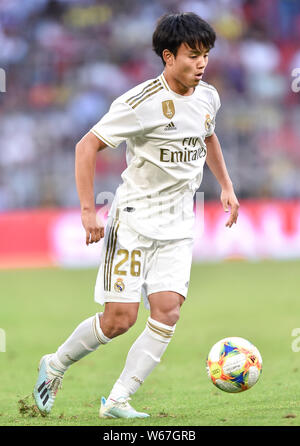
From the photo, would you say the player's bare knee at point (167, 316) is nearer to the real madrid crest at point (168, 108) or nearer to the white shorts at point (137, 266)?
the white shorts at point (137, 266)

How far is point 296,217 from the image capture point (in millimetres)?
17125

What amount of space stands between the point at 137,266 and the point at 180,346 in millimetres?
3663

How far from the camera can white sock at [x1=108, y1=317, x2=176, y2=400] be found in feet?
17.0

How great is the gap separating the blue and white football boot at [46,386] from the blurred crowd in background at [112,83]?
414 inches

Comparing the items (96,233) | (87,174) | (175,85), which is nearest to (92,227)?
(96,233)

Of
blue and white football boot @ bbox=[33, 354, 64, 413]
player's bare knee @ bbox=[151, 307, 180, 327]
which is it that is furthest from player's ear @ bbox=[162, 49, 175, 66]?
blue and white football boot @ bbox=[33, 354, 64, 413]

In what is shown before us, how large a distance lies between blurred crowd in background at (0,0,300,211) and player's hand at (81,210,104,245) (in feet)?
35.8

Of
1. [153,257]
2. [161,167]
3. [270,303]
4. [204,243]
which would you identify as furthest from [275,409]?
[204,243]

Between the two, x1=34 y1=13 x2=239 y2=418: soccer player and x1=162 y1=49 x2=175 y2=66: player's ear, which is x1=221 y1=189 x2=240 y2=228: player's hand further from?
x1=162 y1=49 x2=175 y2=66: player's ear

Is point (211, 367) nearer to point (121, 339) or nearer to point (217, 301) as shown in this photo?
point (121, 339)

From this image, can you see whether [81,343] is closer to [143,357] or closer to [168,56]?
[143,357]

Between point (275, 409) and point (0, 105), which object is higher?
point (0, 105)

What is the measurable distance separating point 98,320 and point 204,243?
11.8 metres

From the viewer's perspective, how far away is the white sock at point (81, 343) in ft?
17.4
